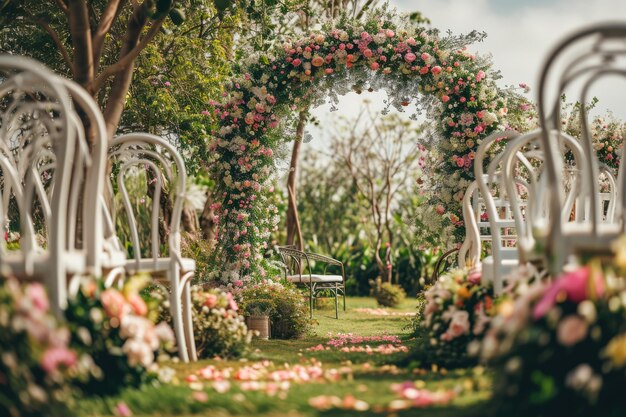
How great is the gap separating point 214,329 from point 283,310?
2075 millimetres

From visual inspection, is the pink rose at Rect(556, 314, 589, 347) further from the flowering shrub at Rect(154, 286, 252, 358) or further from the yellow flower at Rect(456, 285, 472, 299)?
the flowering shrub at Rect(154, 286, 252, 358)

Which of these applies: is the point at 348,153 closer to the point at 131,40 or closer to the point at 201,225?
the point at 201,225

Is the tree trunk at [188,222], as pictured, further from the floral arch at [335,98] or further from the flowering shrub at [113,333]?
the flowering shrub at [113,333]

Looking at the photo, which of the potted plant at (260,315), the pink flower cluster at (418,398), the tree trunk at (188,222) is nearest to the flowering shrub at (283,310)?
the potted plant at (260,315)

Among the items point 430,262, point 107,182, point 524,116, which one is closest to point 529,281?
point 107,182

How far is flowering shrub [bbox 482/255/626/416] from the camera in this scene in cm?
242

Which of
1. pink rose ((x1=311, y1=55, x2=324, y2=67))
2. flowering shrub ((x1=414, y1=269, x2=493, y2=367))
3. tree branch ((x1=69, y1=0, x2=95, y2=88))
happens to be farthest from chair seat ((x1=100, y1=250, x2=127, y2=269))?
pink rose ((x1=311, y1=55, x2=324, y2=67))

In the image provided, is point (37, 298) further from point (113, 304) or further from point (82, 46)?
point (82, 46)

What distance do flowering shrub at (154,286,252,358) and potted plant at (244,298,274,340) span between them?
64.5 inches

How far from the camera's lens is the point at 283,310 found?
7.12 m

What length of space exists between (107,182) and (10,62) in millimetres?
2897

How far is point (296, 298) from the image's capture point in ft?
23.6

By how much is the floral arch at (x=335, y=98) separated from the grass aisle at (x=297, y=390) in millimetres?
2316

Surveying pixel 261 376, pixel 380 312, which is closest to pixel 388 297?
pixel 380 312
